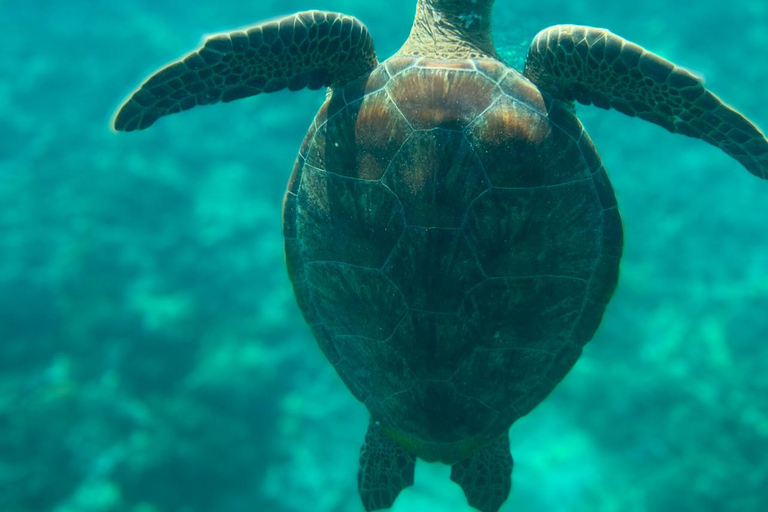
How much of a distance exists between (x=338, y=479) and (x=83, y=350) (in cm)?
396

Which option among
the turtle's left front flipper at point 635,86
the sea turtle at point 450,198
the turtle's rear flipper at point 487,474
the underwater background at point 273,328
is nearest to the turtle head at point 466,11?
the sea turtle at point 450,198

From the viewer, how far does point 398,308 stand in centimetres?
280

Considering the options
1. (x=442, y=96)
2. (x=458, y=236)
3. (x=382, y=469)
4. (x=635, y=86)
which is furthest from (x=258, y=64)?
(x=382, y=469)

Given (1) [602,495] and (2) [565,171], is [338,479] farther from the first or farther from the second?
(2) [565,171]

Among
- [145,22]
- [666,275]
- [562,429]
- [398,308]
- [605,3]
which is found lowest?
[398,308]

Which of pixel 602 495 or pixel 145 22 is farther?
pixel 145 22

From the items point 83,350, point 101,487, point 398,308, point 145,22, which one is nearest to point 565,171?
point 398,308

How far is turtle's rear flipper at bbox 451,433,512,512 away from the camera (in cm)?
360

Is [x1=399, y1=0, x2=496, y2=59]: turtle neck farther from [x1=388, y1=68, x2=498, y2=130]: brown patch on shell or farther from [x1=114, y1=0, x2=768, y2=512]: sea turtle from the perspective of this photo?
[x1=388, y1=68, x2=498, y2=130]: brown patch on shell

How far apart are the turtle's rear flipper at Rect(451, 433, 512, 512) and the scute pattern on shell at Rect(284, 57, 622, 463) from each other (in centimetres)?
47

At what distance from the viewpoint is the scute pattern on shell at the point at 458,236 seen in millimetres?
2688

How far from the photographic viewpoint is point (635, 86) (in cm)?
301

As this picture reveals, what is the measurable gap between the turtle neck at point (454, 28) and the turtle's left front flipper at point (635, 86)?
0.54 meters

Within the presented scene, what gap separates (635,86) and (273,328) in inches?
230
